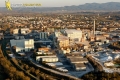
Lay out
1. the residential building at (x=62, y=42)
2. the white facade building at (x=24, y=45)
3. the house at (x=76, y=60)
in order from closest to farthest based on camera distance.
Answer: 1. the house at (x=76, y=60)
2. the white facade building at (x=24, y=45)
3. the residential building at (x=62, y=42)

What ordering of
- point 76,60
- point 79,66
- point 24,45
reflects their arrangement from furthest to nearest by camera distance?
point 24,45, point 76,60, point 79,66

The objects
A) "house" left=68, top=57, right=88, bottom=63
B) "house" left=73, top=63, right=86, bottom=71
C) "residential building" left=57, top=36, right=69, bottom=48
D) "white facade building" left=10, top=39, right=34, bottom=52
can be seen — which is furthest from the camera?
"residential building" left=57, top=36, right=69, bottom=48

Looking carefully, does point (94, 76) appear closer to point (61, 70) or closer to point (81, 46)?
point (61, 70)

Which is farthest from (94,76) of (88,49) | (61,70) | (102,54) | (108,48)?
(108,48)

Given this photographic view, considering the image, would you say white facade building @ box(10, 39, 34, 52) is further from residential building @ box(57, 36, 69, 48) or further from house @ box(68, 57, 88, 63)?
house @ box(68, 57, 88, 63)

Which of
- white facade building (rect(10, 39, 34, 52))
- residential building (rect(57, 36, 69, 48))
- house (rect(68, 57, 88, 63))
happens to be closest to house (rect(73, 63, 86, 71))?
house (rect(68, 57, 88, 63))

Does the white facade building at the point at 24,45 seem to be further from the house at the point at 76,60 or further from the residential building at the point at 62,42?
the house at the point at 76,60

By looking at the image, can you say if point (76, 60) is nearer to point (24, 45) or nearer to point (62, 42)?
point (62, 42)

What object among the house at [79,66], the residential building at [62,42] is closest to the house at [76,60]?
the house at [79,66]

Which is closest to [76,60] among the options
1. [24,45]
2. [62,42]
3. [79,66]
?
[79,66]

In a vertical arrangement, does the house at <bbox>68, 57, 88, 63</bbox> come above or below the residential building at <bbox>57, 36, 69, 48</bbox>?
below

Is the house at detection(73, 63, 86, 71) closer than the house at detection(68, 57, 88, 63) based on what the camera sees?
Yes
